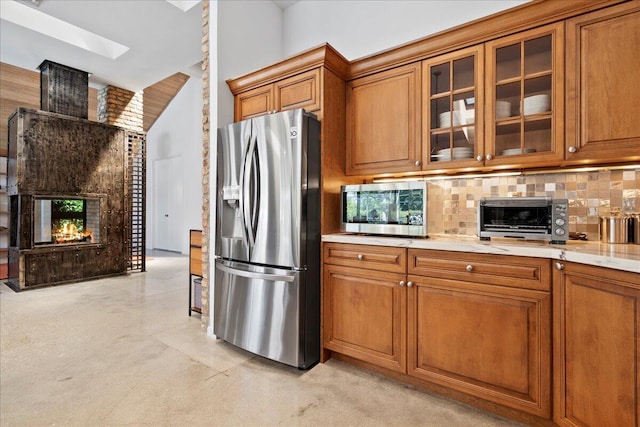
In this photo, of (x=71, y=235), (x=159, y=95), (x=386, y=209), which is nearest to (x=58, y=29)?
(x=71, y=235)

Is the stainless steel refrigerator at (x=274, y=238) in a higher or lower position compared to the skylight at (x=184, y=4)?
lower

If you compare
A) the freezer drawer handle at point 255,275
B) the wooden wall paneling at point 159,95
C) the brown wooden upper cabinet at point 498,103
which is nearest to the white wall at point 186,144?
the wooden wall paneling at point 159,95

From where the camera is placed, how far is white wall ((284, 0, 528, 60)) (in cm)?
254

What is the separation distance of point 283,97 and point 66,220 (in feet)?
14.6

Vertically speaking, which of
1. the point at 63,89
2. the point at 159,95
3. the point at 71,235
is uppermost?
the point at 159,95

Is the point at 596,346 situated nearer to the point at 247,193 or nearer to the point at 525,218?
the point at 525,218

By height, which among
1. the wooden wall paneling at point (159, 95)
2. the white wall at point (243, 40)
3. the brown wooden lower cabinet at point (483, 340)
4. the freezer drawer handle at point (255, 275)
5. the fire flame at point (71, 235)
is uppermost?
the wooden wall paneling at point (159, 95)

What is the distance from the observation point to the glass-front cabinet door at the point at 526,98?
6.08 feet

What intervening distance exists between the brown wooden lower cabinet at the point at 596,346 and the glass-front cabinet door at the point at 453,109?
36.7 inches

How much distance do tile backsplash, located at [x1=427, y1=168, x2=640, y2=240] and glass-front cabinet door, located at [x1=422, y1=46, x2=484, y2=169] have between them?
364mm

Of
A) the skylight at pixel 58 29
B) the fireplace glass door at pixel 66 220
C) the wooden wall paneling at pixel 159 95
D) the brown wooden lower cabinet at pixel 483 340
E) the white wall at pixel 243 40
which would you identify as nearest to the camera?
the brown wooden lower cabinet at pixel 483 340

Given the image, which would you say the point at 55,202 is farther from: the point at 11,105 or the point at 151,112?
the point at 151,112

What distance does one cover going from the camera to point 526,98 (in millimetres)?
1956

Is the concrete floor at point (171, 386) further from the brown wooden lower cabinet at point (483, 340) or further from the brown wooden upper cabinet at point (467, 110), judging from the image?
the brown wooden upper cabinet at point (467, 110)
